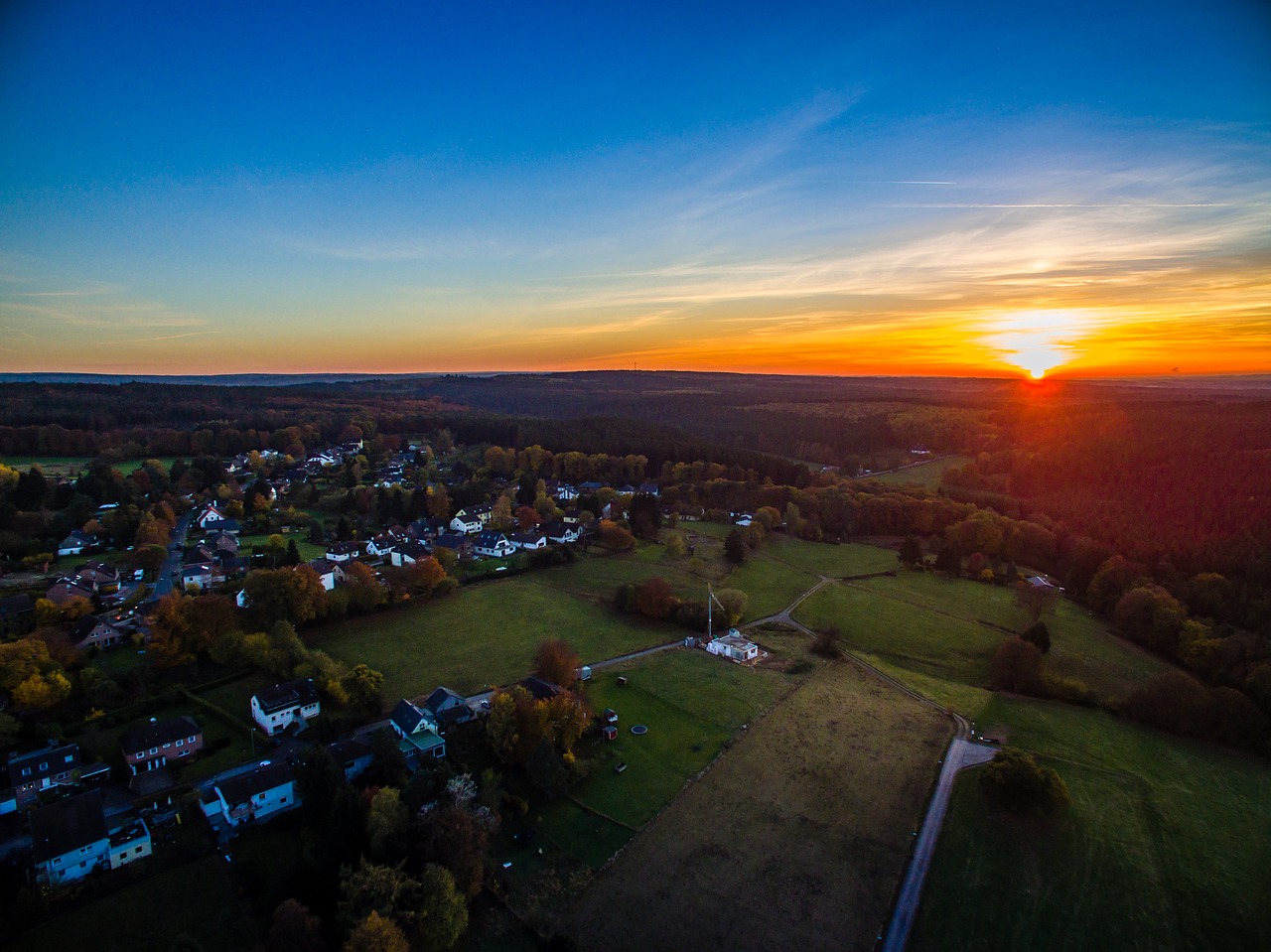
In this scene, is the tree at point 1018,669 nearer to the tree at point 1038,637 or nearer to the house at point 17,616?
the tree at point 1038,637

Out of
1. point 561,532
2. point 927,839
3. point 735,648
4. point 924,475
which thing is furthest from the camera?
point 924,475

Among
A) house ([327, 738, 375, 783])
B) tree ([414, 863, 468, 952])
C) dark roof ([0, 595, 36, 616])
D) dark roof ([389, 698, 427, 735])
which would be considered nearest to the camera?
tree ([414, 863, 468, 952])

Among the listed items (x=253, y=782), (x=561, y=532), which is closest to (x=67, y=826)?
(x=253, y=782)

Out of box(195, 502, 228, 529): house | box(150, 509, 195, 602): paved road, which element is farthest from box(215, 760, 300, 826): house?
box(195, 502, 228, 529): house

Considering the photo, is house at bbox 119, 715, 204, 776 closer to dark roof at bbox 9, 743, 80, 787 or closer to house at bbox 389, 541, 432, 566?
dark roof at bbox 9, 743, 80, 787

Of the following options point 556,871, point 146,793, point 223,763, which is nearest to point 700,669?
point 556,871

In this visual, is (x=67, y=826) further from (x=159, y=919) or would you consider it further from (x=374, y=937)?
(x=374, y=937)

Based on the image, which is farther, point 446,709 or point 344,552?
point 344,552
